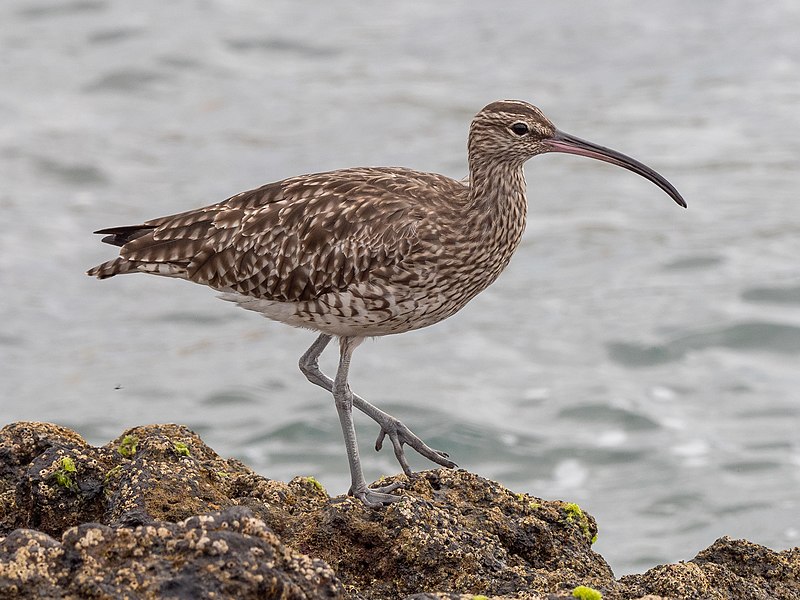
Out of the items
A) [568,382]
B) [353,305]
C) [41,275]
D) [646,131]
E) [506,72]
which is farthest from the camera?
[506,72]

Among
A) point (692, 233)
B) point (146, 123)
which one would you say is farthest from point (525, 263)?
point (146, 123)

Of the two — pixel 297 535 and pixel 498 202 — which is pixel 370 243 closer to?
pixel 498 202

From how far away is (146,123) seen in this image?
880 inches

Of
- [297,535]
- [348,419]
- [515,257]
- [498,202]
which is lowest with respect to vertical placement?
[297,535]

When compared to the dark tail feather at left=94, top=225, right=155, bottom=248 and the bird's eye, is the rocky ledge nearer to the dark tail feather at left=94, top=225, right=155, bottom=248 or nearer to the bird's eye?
the dark tail feather at left=94, top=225, right=155, bottom=248

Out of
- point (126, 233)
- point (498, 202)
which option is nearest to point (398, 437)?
point (498, 202)

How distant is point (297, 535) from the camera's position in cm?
662

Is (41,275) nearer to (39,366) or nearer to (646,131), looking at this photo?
(39,366)

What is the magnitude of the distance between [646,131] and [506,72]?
296 centimetres

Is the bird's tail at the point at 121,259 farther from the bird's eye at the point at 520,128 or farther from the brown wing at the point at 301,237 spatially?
the bird's eye at the point at 520,128

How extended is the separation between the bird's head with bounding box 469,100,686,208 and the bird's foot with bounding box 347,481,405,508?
229 centimetres

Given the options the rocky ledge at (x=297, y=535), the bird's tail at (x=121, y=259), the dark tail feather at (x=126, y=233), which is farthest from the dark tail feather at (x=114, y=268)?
the rocky ledge at (x=297, y=535)

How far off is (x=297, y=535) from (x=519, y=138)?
10.2 feet

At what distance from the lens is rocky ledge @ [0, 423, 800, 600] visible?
206 inches
